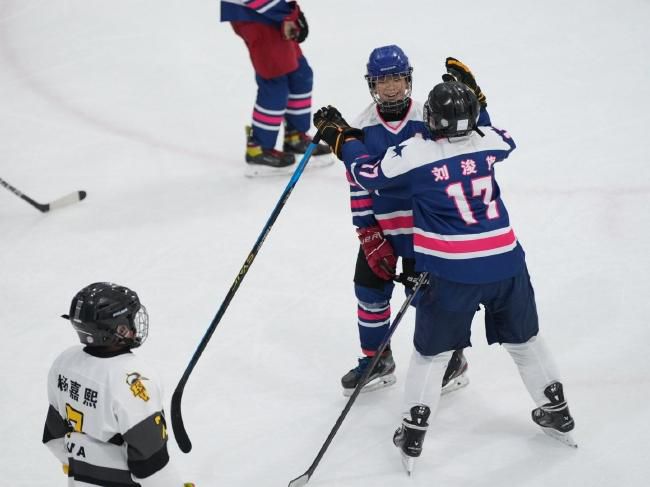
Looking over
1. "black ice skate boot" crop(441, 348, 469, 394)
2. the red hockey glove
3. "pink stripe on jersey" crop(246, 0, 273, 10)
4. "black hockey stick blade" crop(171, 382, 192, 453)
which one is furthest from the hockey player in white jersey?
"pink stripe on jersey" crop(246, 0, 273, 10)

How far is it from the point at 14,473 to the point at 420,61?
3666 mm

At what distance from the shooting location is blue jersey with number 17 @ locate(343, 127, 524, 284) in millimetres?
2414

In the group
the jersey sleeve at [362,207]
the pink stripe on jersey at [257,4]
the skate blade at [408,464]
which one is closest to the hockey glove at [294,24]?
the pink stripe on jersey at [257,4]

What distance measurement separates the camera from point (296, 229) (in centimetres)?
402

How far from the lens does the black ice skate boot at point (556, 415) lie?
105 inches

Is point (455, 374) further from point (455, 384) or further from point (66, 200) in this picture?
point (66, 200)

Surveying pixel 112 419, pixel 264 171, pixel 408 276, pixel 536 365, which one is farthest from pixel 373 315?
pixel 264 171

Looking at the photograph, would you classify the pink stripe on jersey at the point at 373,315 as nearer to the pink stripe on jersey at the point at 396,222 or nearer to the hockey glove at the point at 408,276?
the hockey glove at the point at 408,276

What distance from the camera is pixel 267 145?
4520 mm

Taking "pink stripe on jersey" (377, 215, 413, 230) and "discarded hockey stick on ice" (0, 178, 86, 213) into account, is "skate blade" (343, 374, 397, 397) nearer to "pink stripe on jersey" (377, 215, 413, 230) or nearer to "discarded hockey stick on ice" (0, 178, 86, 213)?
"pink stripe on jersey" (377, 215, 413, 230)

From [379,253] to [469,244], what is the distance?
392 millimetres

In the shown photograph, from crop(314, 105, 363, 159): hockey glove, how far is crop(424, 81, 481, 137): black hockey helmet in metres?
0.28

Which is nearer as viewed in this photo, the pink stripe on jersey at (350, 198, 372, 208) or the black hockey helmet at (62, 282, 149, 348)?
the black hockey helmet at (62, 282, 149, 348)

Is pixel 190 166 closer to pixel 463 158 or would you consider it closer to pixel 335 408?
pixel 335 408
